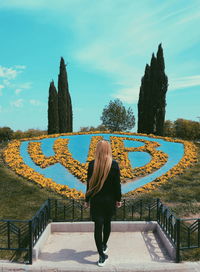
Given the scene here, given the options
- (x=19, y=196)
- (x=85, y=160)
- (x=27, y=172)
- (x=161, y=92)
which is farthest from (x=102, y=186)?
(x=161, y=92)

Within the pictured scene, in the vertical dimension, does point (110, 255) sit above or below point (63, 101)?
below

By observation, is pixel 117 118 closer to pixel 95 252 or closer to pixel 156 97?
pixel 156 97

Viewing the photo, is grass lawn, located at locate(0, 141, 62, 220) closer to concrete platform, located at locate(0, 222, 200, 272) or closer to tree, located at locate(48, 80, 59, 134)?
concrete platform, located at locate(0, 222, 200, 272)

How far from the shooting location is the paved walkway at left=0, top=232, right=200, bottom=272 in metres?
Answer: 4.49

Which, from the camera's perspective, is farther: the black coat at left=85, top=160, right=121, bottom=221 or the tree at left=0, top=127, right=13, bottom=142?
the tree at left=0, top=127, right=13, bottom=142

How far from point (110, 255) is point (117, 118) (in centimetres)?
3437

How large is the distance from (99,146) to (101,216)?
1223mm

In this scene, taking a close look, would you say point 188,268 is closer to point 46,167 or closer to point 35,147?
point 46,167

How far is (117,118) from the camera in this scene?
3894cm

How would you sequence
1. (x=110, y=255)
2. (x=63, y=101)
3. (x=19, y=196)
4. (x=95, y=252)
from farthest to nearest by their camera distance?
(x=63, y=101) < (x=19, y=196) < (x=95, y=252) < (x=110, y=255)

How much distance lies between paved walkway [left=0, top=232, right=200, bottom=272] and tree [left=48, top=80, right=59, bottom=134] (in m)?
23.2

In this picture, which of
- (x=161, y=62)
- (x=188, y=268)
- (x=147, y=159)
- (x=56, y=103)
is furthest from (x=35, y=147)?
(x=161, y=62)

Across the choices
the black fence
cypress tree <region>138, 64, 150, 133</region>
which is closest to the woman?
the black fence

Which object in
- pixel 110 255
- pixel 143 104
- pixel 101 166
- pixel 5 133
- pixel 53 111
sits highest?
pixel 143 104
